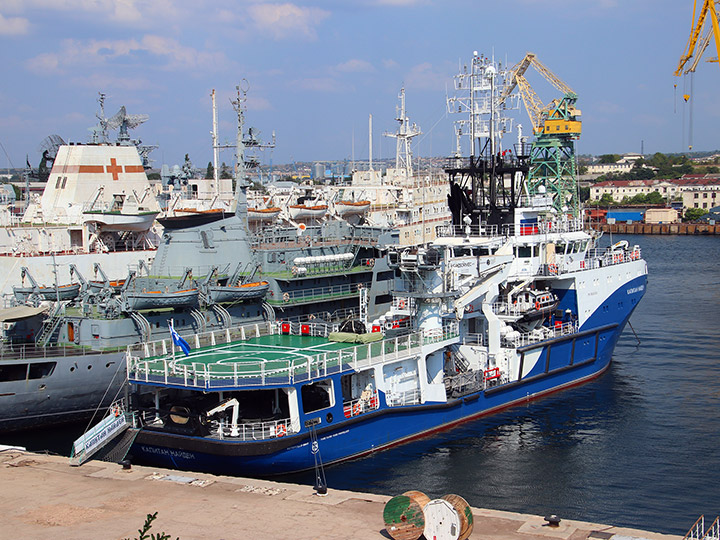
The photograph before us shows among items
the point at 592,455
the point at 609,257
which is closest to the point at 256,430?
the point at 592,455

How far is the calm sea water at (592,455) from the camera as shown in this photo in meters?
19.9

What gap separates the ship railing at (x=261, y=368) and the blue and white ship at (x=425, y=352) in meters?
0.05

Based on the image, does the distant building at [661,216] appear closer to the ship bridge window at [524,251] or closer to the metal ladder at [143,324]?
the ship bridge window at [524,251]

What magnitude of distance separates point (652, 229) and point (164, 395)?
10326cm

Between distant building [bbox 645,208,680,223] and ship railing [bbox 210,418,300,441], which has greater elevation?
distant building [bbox 645,208,680,223]

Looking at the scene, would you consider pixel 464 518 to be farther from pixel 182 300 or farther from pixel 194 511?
pixel 182 300

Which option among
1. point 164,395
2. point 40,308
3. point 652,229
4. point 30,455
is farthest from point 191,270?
point 652,229

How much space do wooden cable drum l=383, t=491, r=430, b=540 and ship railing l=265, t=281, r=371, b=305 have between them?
18.2 m

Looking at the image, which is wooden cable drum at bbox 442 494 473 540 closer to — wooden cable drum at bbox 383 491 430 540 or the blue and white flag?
wooden cable drum at bbox 383 491 430 540

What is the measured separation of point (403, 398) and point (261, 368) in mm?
5329

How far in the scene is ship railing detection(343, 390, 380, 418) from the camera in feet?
72.7

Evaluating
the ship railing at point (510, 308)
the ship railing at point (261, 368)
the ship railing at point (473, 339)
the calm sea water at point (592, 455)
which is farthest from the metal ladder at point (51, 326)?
the ship railing at point (510, 308)

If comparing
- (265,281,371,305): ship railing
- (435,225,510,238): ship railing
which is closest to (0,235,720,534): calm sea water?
(435,225,510,238): ship railing

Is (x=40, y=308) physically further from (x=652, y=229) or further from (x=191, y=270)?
(x=652, y=229)
